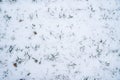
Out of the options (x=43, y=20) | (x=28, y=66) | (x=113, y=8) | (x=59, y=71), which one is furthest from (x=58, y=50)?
(x=113, y=8)

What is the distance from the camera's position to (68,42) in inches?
224

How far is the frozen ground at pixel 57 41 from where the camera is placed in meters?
4.78

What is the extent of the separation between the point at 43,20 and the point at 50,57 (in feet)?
6.16

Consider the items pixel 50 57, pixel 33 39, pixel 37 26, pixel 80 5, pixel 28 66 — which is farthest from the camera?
pixel 80 5

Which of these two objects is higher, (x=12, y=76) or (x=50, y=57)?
(x=50, y=57)

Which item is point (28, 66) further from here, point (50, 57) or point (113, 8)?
point (113, 8)

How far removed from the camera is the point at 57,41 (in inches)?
220

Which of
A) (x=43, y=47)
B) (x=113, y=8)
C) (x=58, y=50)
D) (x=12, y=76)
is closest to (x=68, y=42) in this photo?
(x=58, y=50)

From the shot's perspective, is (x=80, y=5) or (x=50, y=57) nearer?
(x=50, y=57)

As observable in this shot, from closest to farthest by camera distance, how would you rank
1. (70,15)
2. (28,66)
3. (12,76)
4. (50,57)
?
(12,76) → (28,66) → (50,57) → (70,15)

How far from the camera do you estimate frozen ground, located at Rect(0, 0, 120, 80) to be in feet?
15.7

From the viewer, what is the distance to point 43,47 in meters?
5.32

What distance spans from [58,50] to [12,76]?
178 cm

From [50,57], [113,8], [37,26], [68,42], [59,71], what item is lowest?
[59,71]
